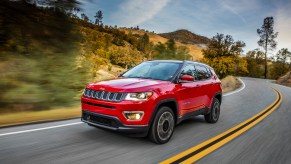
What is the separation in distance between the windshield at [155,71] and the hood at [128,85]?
399 mm

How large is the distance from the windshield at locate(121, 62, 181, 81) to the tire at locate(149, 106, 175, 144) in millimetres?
806

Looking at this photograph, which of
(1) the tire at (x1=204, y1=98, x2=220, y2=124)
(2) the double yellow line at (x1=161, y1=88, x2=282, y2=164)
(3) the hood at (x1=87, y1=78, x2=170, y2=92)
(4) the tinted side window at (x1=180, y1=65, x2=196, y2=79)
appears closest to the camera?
(2) the double yellow line at (x1=161, y1=88, x2=282, y2=164)

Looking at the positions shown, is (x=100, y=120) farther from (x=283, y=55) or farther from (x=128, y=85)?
(x=283, y=55)

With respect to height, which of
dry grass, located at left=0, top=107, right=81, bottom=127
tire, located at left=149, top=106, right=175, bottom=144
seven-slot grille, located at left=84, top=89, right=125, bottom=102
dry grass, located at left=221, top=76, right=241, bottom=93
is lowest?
dry grass, located at left=221, top=76, right=241, bottom=93

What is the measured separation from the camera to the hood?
5.61 meters

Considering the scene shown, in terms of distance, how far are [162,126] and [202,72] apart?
273cm

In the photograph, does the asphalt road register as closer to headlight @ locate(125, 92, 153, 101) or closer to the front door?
the front door

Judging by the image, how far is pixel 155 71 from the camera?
7008 mm

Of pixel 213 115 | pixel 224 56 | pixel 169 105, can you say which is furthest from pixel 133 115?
pixel 224 56

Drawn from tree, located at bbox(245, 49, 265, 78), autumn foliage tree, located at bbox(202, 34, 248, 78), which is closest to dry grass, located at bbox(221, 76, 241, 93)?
autumn foliage tree, located at bbox(202, 34, 248, 78)

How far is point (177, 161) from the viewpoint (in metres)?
5.05

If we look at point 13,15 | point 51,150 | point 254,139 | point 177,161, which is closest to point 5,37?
point 13,15

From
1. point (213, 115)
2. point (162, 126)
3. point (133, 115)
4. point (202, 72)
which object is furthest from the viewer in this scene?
point (213, 115)

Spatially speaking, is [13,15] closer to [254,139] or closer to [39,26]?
[39,26]
